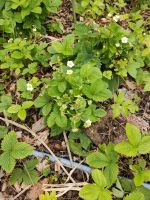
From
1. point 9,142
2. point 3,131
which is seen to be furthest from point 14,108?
point 9,142

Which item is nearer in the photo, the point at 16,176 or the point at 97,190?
the point at 97,190

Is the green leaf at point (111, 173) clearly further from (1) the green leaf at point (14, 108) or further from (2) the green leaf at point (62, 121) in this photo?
(1) the green leaf at point (14, 108)

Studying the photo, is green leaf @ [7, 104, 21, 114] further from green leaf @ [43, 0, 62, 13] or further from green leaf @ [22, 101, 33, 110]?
green leaf @ [43, 0, 62, 13]

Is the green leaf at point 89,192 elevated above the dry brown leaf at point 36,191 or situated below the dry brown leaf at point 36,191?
above

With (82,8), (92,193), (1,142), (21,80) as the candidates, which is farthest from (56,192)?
(82,8)

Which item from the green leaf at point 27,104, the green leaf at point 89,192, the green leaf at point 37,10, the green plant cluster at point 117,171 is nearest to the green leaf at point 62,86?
the green leaf at point 27,104

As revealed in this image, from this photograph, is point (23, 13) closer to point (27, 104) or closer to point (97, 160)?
point (27, 104)

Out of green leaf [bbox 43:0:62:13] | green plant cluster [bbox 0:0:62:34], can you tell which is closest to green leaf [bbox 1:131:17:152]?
green plant cluster [bbox 0:0:62:34]
